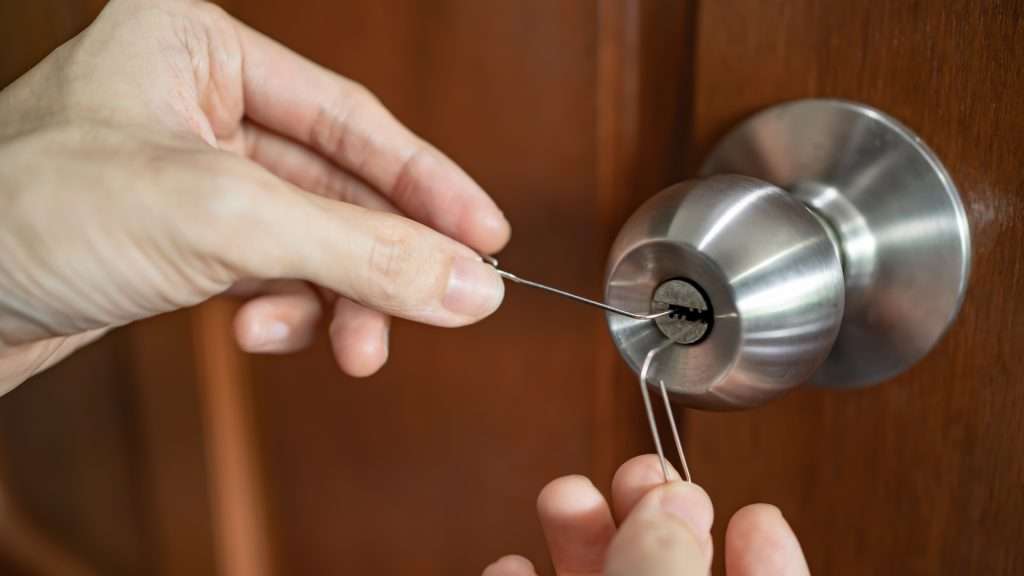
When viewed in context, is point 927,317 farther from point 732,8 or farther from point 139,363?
point 139,363

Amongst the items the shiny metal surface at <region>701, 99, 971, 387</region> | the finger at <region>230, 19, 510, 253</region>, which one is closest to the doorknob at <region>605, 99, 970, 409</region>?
the shiny metal surface at <region>701, 99, 971, 387</region>

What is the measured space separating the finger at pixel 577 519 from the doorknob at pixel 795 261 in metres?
0.04

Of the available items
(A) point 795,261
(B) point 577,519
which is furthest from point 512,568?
(A) point 795,261

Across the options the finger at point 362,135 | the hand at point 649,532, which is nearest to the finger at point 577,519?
the hand at point 649,532

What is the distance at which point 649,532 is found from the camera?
215 mm

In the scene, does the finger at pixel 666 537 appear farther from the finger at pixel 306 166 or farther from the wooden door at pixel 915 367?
the finger at pixel 306 166

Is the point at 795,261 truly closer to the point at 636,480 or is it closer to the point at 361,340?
the point at 636,480

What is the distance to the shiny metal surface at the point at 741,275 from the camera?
215 mm

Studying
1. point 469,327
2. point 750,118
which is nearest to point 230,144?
point 469,327

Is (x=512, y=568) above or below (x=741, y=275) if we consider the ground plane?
below

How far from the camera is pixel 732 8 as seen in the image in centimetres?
27

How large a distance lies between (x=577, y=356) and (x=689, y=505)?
4.6 inches

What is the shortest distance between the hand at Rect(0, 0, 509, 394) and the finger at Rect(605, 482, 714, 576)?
10 centimetres

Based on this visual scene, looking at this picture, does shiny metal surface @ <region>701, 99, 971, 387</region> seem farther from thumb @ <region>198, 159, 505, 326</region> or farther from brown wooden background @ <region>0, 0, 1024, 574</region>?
thumb @ <region>198, 159, 505, 326</region>
